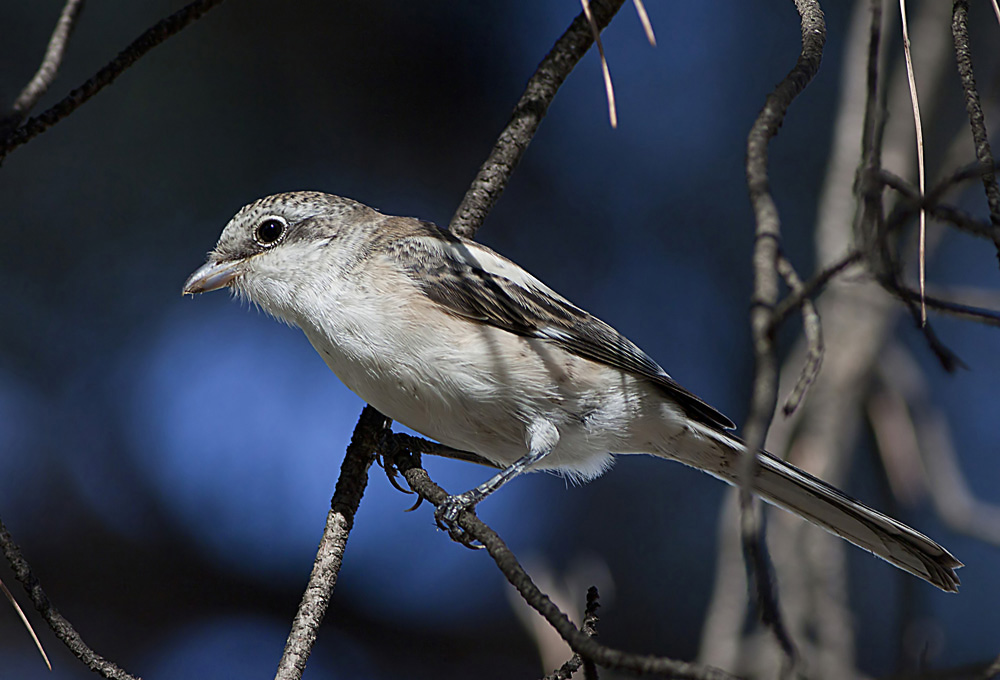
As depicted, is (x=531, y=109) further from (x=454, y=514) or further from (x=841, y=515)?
(x=841, y=515)

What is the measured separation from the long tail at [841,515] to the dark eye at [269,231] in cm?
154

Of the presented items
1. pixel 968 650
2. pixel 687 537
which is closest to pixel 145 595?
pixel 687 537

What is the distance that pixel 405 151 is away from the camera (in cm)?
532

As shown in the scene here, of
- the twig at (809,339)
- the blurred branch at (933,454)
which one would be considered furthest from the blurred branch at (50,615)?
the blurred branch at (933,454)

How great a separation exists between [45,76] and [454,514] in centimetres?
146

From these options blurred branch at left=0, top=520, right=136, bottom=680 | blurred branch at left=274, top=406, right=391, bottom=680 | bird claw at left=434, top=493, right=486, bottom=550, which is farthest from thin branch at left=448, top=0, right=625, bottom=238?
blurred branch at left=0, top=520, right=136, bottom=680

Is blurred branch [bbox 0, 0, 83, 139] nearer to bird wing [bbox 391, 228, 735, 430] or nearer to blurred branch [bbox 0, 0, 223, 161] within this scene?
blurred branch [bbox 0, 0, 223, 161]

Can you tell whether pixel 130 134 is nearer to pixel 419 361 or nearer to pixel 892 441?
pixel 419 361

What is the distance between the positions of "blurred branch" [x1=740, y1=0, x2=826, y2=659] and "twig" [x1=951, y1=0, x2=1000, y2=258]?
289 millimetres

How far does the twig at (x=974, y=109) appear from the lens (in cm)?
144

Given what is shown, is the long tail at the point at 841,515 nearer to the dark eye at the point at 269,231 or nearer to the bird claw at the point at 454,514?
the bird claw at the point at 454,514

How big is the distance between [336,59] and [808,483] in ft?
12.7

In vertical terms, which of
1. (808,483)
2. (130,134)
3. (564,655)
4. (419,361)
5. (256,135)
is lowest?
(564,655)

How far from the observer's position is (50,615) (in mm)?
1775
